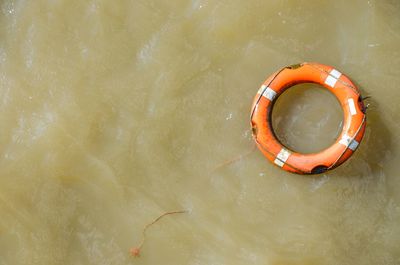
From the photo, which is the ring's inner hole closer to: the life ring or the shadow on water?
the life ring

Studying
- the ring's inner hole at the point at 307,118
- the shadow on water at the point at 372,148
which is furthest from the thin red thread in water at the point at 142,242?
the shadow on water at the point at 372,148

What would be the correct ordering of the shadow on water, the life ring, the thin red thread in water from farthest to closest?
the thin red thread in water < the shadow on water < the life ring

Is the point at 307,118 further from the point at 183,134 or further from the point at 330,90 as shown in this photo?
the point at 183,134

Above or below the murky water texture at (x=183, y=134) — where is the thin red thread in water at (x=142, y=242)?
below

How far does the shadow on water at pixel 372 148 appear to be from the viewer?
510 cm

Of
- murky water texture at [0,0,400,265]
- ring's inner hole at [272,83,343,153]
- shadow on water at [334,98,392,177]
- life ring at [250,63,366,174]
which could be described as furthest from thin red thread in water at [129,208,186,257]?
shadow on water at [334,98,392,177]

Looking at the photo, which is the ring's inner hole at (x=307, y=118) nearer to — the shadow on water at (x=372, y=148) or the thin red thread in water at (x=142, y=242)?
the shadow on water at (x=372, y=148)

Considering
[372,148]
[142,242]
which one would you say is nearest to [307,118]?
[372,148]

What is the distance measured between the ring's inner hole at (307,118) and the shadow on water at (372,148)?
216mm

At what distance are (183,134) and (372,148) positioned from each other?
1.39 m

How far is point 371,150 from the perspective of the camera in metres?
5.12

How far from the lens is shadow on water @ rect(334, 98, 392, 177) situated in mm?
5102

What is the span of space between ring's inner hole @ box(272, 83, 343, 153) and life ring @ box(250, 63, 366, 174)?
0.12 meters

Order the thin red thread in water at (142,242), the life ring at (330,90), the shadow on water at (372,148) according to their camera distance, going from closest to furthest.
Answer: the life ring at (330,90)
the shadow on water at (372,148)
the thin red thread in water at (142,242)
